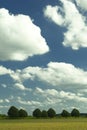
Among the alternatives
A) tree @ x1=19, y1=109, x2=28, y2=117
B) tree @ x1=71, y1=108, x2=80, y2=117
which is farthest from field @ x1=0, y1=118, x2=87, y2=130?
tree @ x1=71, y1=108, x2=80, y2=117

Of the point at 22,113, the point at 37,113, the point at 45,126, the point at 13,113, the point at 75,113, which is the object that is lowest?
the point at 45,126

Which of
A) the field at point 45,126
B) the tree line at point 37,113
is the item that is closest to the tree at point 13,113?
the tree line at point 37,113

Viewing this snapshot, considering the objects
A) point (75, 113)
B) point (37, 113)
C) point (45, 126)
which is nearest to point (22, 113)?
point (37, 113)

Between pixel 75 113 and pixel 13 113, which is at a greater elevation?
pixel 75 113

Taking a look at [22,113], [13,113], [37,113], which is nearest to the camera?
[13,113]

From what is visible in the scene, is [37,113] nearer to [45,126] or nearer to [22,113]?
[22,113]

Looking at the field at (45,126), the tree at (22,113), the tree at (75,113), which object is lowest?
the field at (45,126)

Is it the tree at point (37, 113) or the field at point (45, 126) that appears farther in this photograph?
the tree at point (37, 113)

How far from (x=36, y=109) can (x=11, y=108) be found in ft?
45.0

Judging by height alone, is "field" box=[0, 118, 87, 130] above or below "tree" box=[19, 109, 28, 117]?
below

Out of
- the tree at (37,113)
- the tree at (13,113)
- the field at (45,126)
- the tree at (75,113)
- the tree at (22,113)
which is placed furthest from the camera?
the tree at (75,113)

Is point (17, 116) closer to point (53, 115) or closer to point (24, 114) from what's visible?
point (24, 114)

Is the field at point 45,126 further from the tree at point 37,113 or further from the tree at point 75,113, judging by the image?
the tree at point 75,113

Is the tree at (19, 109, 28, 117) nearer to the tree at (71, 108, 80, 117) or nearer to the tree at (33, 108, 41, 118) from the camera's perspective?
the tree at (33, 108, 41, 118)
